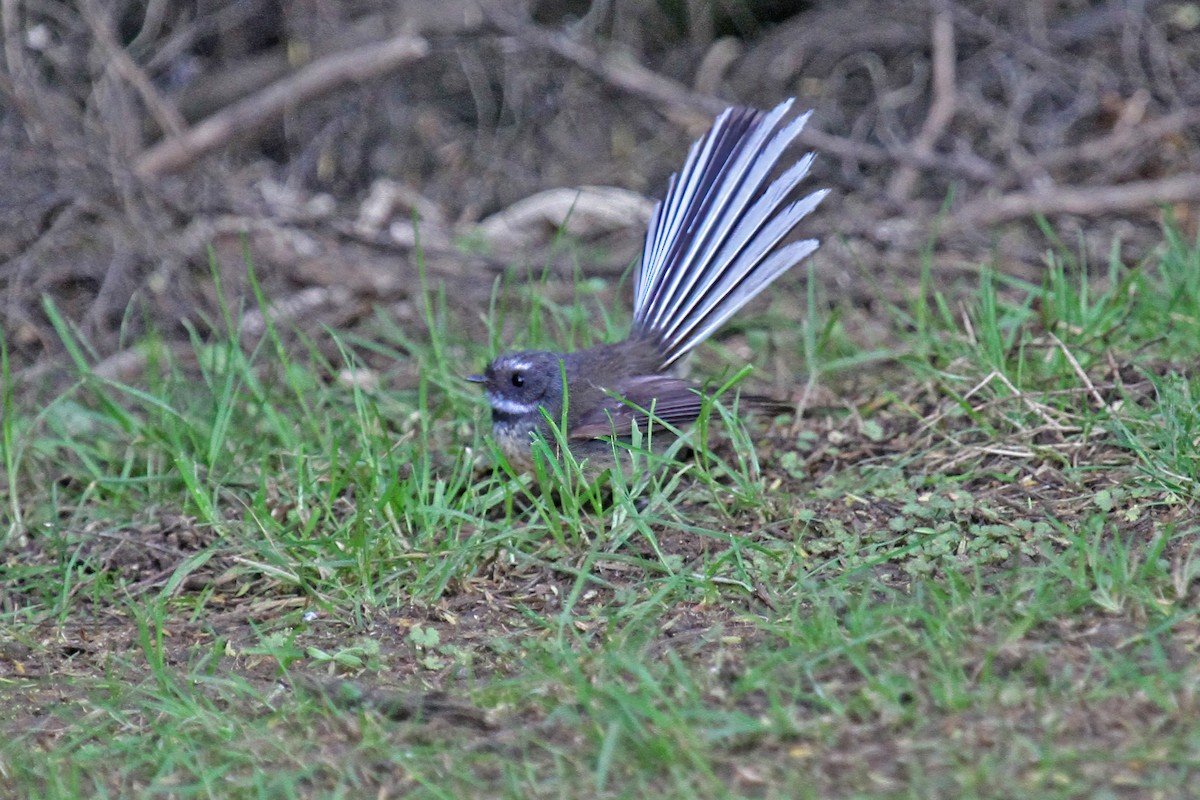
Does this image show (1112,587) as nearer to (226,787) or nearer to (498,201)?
(226,787)

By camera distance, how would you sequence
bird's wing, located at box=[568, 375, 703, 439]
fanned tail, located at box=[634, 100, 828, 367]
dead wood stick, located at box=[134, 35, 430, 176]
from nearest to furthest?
bird's wing, located at box=[568, 375, 703, 439]
fanned tail, located at box=[634, 100, 828, 367]
dead wood stick, located at box=[134, 35, 430, 176]

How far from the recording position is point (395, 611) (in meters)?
4.10

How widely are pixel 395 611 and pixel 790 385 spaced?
7.26 feet

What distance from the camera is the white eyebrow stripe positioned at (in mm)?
4804

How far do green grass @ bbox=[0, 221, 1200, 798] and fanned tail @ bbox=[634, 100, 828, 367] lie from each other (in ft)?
1.15

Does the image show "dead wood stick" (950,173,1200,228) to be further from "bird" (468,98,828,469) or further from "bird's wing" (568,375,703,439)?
"bird's wing" (568,375,703,439)

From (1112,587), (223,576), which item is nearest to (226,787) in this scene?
(223,576)

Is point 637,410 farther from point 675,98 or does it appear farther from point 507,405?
point 675,98

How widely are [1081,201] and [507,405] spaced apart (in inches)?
142

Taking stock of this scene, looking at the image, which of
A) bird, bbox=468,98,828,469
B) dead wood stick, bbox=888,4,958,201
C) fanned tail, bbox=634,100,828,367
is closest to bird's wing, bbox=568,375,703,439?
bird, bbox=468,98,828,469

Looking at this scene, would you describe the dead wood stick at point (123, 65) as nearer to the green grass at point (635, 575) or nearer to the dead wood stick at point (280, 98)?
the dead wood stick at point (280, 98)

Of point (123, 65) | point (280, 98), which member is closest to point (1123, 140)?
point (280, 98)

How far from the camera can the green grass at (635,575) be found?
2988 millimetres

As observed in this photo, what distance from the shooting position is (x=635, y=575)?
13.6 feet
